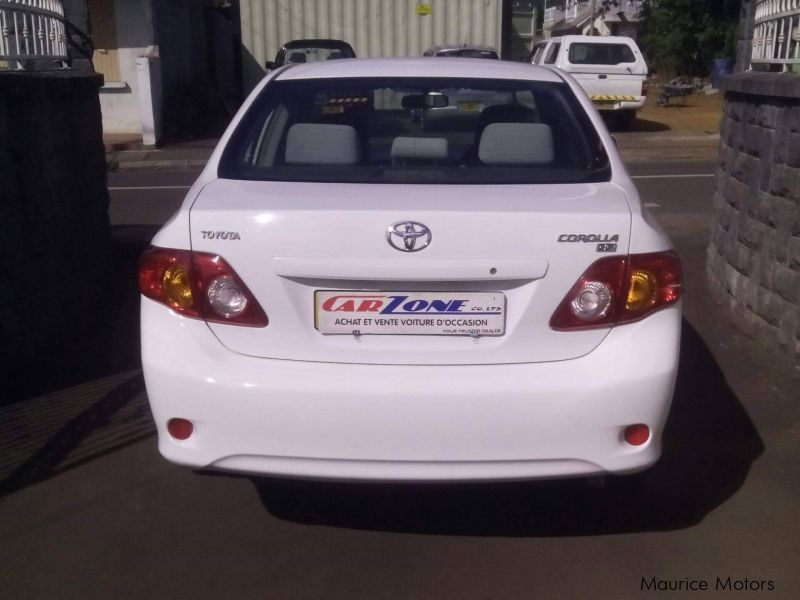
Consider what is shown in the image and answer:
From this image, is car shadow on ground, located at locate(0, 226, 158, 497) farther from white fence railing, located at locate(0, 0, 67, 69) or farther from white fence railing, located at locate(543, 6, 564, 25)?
white fence railing, located at locate(543, 6, 564, 25)

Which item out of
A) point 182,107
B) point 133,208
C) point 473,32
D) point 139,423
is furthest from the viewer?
point 473,32

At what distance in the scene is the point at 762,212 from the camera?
6.07m

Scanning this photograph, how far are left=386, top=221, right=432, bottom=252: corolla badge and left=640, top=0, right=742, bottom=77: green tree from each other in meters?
32.2

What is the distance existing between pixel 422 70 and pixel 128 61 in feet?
51.3

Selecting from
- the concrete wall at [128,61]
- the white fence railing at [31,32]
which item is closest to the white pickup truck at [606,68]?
the concrete wall at [128,61]

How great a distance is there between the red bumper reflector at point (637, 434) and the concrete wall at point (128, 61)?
1647 centimetres

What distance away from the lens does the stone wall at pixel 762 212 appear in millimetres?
5637

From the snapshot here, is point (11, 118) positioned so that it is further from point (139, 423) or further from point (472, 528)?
point (472, 528)

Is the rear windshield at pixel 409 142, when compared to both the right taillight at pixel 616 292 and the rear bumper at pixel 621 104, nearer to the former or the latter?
the right taillight at pixel 616 292

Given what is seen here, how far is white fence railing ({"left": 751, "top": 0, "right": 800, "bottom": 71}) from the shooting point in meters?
6.24

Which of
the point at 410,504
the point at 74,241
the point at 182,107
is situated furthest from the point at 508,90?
the point at 182,107

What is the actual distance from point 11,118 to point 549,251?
3685 millimetres

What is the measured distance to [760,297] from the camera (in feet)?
19.8

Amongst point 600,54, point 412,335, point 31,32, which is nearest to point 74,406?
point 412,335
